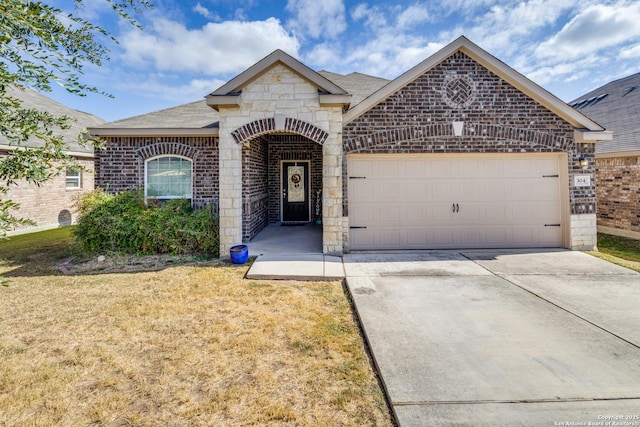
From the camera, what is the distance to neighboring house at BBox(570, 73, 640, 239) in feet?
32.2

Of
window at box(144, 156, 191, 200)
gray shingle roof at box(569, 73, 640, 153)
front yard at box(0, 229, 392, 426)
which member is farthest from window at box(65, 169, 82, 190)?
gray shingle roof at box(569, 73, 640, 153)

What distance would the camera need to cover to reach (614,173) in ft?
34.2

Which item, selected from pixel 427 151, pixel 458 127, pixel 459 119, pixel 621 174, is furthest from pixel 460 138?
pixel 621 174

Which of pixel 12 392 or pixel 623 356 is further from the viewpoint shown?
pixel 623 356

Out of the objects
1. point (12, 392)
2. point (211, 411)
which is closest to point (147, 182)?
point (12, 392)

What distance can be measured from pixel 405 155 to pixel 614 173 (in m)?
7.55

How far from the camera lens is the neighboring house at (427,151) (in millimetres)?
7816

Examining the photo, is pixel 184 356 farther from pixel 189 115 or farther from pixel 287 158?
pixel 287 158

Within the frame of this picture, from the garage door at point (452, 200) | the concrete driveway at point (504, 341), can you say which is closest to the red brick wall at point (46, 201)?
the garage door at point (452, 200)

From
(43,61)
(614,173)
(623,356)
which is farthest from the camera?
(614,173)

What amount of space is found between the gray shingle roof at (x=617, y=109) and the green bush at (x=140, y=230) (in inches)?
496

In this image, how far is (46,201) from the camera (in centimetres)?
1330

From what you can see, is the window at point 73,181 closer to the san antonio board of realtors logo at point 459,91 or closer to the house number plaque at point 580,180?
the san antonio board of realtors logo at point 459,91

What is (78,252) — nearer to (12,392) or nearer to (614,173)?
(12,392)
